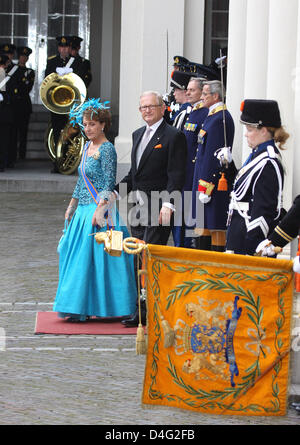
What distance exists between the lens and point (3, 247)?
11.8 meters

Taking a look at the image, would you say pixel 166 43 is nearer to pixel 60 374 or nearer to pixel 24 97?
pixel 24 97

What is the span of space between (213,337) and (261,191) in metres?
0.97

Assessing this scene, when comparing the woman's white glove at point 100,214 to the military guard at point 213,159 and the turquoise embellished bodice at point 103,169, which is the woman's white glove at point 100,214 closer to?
the turquoise embellished bodice at point 103,169

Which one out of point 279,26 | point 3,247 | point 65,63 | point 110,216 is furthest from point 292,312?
point 65,63

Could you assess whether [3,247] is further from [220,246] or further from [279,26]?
[279,26]

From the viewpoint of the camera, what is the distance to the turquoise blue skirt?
27.2 ft

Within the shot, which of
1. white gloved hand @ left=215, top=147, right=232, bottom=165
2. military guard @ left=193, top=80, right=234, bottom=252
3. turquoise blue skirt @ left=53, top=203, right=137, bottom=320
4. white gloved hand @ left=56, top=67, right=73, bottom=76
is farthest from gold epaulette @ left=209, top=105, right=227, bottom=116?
white gloved hand @ left=56, top=67, right=73, bottom=76

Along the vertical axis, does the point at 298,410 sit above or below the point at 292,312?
below

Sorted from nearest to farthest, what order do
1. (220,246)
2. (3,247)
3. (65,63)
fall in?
(220,246) → (3,247) → (65,63)

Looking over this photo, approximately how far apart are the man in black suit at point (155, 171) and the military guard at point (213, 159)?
55 cm

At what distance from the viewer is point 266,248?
5.95 meters

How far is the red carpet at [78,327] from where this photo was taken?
7.97 metres

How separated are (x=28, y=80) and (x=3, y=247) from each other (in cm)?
824

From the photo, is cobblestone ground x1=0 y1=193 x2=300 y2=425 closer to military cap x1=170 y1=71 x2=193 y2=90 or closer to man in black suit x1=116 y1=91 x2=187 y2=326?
man in black suit x1=116 y1=91 x2=187 y2=326
